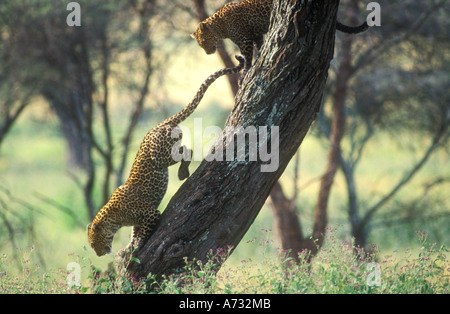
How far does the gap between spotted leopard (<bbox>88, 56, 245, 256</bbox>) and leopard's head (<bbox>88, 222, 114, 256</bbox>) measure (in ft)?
0.14

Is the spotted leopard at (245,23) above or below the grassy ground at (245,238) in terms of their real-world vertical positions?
above

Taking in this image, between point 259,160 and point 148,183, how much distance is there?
1.08 m

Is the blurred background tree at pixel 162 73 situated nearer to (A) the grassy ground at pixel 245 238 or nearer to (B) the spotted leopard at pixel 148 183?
(A) the grassy ground at pixel 245 238

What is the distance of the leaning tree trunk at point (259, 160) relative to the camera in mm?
4141

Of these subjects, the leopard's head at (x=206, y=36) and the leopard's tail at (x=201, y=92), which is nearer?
the leopard's tail at (x=201, y=92)

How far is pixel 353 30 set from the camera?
15.0 feet

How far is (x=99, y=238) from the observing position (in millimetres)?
5000

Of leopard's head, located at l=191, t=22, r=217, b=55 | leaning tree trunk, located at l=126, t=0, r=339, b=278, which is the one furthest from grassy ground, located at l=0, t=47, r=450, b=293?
leopard's head, located at l=191, t=22, r=217, b=55

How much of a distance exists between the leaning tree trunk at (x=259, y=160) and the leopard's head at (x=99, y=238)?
0.60 m

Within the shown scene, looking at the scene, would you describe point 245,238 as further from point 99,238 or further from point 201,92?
point 201,92

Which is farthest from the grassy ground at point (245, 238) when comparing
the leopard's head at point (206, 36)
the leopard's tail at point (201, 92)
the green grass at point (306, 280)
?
the leopard's head at point (206, 36)

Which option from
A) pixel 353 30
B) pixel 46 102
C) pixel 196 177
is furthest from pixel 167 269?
pixel 46 102

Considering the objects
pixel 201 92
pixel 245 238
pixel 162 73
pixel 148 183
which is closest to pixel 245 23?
pixel 201 92
